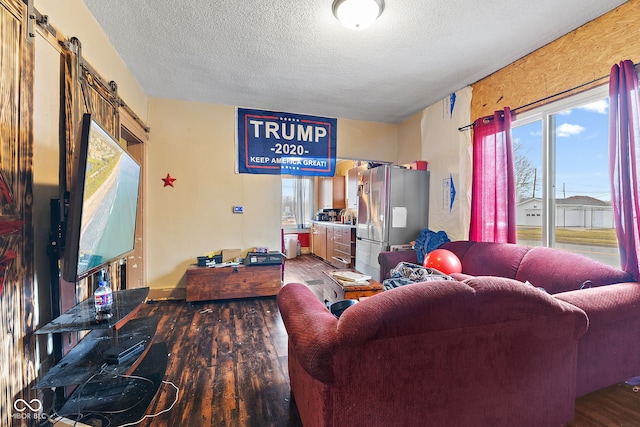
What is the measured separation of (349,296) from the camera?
2.30m

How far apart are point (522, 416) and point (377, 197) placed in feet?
9.82

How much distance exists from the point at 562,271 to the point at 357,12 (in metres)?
→ 2.38

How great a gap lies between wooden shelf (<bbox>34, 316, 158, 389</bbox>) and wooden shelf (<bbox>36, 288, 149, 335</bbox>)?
0.20 m

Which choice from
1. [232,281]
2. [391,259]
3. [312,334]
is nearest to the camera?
[312,334]

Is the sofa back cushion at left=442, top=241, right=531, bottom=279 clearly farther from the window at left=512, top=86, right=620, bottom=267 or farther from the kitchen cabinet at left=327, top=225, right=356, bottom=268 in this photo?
the kitchen cabinet at left=327, top=225, right=356, bottom=268

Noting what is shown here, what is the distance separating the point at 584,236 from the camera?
7.70 ft

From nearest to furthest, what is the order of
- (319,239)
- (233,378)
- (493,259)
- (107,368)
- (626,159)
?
1. (107,368)
2. (626,159)
3. (233,378)
4. (493,259)
5. (319,239)

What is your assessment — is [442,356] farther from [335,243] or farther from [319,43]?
[335,243]

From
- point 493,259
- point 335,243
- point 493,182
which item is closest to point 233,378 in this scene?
point 493,259

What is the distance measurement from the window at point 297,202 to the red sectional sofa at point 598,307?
581 centimetres

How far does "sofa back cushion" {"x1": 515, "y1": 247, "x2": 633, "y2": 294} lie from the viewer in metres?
1.82

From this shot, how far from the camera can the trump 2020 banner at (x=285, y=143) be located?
12.9 feet

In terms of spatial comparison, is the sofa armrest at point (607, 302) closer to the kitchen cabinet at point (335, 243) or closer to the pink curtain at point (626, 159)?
the pink curtain at point (626, 159)

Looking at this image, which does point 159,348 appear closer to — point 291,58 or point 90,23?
point 90,23
